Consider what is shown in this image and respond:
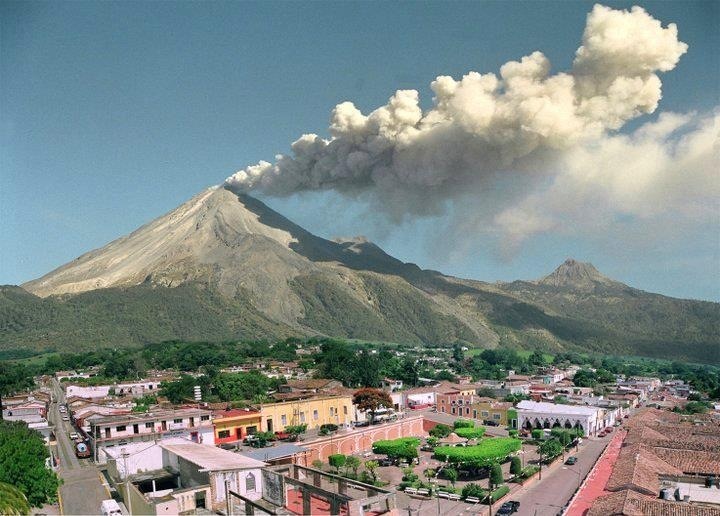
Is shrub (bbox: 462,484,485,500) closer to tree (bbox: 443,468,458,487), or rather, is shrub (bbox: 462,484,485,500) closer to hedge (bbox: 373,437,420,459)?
tree (bbox: 443,468,458,487)

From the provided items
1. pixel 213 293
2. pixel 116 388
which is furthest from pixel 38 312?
pixel 116 388

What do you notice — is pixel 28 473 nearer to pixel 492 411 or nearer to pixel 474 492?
pixel 474 492

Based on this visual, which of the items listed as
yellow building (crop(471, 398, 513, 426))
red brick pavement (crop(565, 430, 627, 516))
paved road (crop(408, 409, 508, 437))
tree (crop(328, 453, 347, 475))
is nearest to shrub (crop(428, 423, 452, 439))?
paved road (crop(408, 409, 508, 437))

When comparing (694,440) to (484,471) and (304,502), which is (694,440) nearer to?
(484,471)

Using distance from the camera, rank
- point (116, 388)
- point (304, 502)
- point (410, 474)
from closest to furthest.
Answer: point (304, 502) → point (410, 474) → point (116, 388)

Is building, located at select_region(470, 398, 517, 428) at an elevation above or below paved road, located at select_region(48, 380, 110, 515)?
below

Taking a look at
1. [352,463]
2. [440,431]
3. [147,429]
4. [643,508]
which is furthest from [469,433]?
[147,429]
